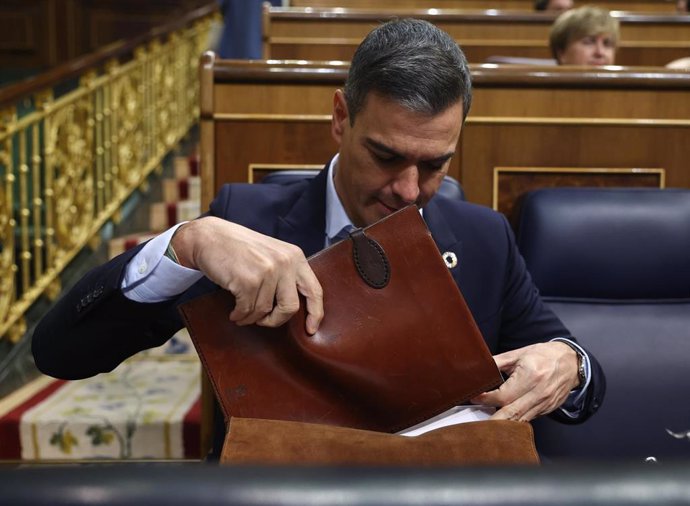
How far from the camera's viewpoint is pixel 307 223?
1253mm

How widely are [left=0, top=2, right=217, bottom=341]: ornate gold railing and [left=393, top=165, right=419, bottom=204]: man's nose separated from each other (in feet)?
6.32

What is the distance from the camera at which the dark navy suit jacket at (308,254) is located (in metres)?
1.10

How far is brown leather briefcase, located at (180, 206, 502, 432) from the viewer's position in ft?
3.01

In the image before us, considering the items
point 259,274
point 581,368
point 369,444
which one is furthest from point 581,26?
point 369,444

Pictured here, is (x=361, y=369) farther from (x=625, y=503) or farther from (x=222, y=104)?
(x=222, y=104)

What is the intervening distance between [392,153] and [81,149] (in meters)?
2.73

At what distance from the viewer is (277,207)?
1282 millimetres

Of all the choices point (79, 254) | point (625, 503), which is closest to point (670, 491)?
point (625, 503)

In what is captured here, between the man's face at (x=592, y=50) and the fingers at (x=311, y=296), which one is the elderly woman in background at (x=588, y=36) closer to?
the man's face at (x=592, y=50)

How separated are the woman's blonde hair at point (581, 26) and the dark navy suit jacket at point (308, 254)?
6.01 feet

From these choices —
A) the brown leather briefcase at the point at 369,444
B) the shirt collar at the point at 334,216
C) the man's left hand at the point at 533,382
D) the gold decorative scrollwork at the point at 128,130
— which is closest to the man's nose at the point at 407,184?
the shirt collar at the point at 334,216

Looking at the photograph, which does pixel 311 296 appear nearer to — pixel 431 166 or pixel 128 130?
pixel 431 166

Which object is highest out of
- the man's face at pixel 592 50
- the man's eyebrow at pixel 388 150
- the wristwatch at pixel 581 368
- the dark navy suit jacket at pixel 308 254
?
the man's face at pixel 592 50

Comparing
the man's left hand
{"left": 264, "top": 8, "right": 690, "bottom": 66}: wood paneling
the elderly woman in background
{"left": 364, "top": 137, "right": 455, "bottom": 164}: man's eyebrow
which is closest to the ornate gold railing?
{"left": 264, "top": 8, "right": 690, "bottom": 66}: wood paneling
